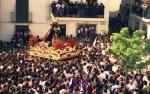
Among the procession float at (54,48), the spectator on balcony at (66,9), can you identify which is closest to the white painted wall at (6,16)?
the spectator on balcony at (66,9)

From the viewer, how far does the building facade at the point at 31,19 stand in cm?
4475

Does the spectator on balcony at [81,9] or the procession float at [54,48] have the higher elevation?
the spectator on balcony at [81,9]

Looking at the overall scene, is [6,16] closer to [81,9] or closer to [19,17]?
[19,17]

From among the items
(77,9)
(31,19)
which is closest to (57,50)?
(77,9)

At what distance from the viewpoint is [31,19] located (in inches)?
1781

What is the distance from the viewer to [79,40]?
143 feet

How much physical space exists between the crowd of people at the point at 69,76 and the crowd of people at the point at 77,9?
10.8 metres

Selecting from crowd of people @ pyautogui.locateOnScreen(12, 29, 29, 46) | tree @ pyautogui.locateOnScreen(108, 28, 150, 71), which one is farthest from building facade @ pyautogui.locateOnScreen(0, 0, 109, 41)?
tree @ pyautogui.locateOnScreen(108, 28, 150, 71)

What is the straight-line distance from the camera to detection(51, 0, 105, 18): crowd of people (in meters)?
44.4

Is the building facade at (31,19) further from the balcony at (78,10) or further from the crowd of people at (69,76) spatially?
the crowd of people at (69,76)

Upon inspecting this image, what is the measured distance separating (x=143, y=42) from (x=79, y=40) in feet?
50.0

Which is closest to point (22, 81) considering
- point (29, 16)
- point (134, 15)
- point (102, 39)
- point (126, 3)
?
point (102, 39)

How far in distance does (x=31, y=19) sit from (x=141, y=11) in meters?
9.89

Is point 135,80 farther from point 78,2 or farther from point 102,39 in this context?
point 78,2
